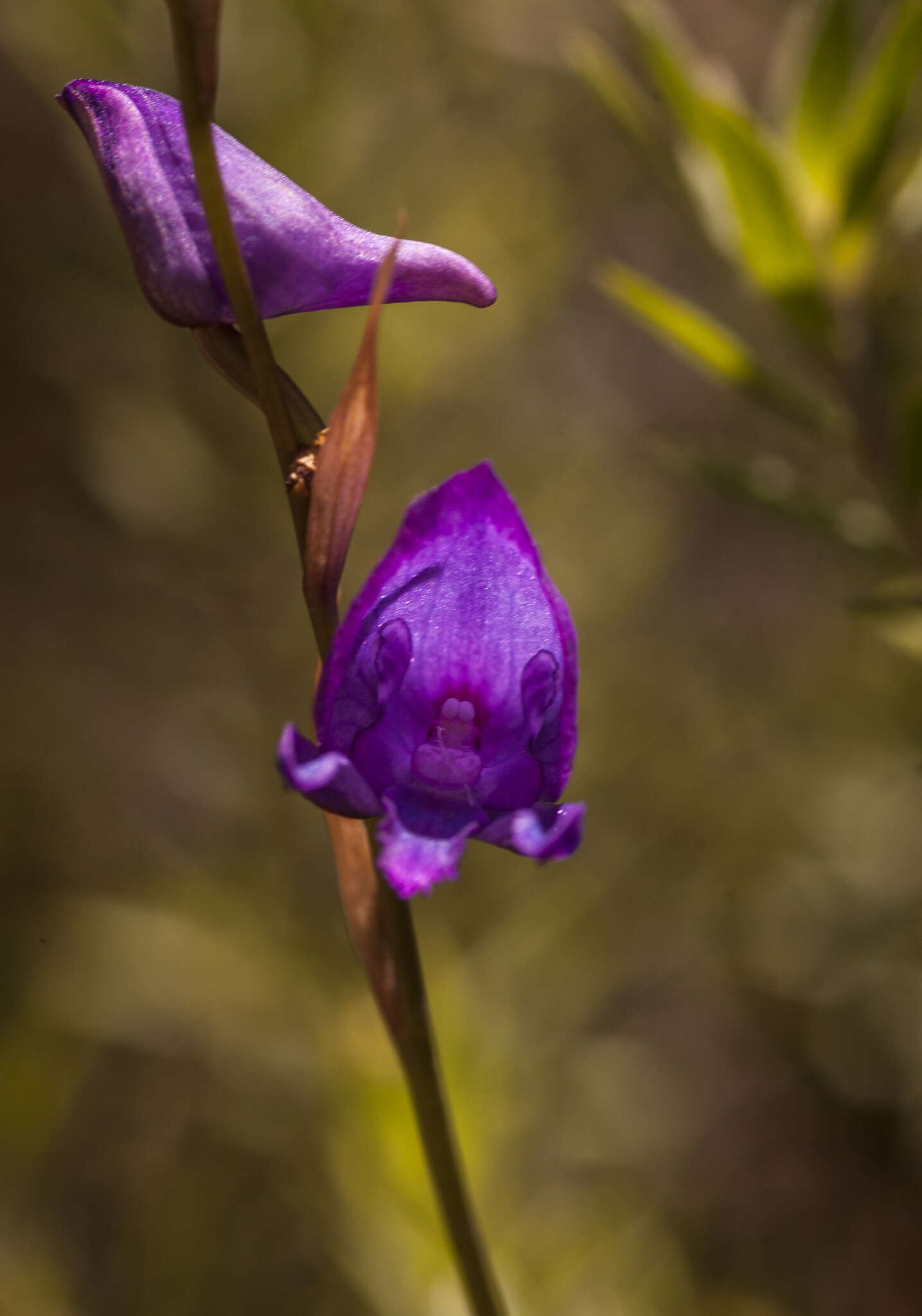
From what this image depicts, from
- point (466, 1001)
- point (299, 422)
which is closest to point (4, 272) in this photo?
point (466, 1001)

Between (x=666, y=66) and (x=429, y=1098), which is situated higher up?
(x=666, y=66)

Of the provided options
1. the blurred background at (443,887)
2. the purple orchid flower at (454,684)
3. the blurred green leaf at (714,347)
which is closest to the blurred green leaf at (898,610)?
the blurred background at (443,887)

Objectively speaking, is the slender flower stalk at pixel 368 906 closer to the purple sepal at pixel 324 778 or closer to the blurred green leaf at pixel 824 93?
the purple sepal at pixel 324 778

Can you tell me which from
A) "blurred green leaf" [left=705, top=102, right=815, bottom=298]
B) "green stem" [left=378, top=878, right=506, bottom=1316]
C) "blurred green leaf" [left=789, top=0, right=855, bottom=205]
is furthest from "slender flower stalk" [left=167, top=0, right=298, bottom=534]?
"blurred green leaf" [left=789, top=0, right=855, bottom=205]

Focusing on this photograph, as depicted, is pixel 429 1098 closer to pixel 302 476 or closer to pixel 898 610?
pixel 302 476

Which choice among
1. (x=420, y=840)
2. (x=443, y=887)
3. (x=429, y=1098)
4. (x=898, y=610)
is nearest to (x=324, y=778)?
(x=420, y=840)

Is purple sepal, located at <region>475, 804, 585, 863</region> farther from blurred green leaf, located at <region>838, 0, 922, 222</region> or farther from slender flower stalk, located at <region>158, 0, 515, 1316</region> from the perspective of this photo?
blurred green leaf, located at <region>838, 0, 922, 222</region>
